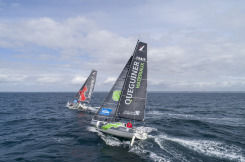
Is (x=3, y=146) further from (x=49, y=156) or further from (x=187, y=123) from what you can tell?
(x=187, y=123)

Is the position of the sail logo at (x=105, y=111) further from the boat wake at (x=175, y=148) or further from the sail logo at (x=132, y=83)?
the sail logo at (x=132, y=83)

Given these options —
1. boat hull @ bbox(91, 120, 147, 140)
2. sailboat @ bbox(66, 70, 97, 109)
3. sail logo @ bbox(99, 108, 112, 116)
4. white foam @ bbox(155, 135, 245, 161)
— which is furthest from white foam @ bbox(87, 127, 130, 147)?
sailboat @ bbox(66, 70, 97, 109)

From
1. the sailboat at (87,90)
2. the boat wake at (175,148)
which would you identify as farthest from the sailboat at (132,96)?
the sailboat at (87,90)

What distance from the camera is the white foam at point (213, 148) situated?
520 inches

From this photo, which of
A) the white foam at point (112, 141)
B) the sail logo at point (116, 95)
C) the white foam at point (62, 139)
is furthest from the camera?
the sail logo at point (116, 95)

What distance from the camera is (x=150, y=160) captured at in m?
12.2

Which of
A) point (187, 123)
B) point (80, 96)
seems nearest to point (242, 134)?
point (187, 123)

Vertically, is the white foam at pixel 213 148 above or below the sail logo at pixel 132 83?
below

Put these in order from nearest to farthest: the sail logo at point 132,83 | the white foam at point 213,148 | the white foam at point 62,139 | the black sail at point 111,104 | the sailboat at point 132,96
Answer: the white foam at point 213,148 < the white foam at point 62,139 < the sailboat at point 132,96 < the sail logo at point 132,83 < the black sail at point 111,104

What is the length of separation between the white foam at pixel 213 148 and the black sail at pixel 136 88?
425cm

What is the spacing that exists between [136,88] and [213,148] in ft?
32.2

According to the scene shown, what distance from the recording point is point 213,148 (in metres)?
14.7

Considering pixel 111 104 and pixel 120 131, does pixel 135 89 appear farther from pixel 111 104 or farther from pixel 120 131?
pixel 120 131

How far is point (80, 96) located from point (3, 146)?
76.2 ft
